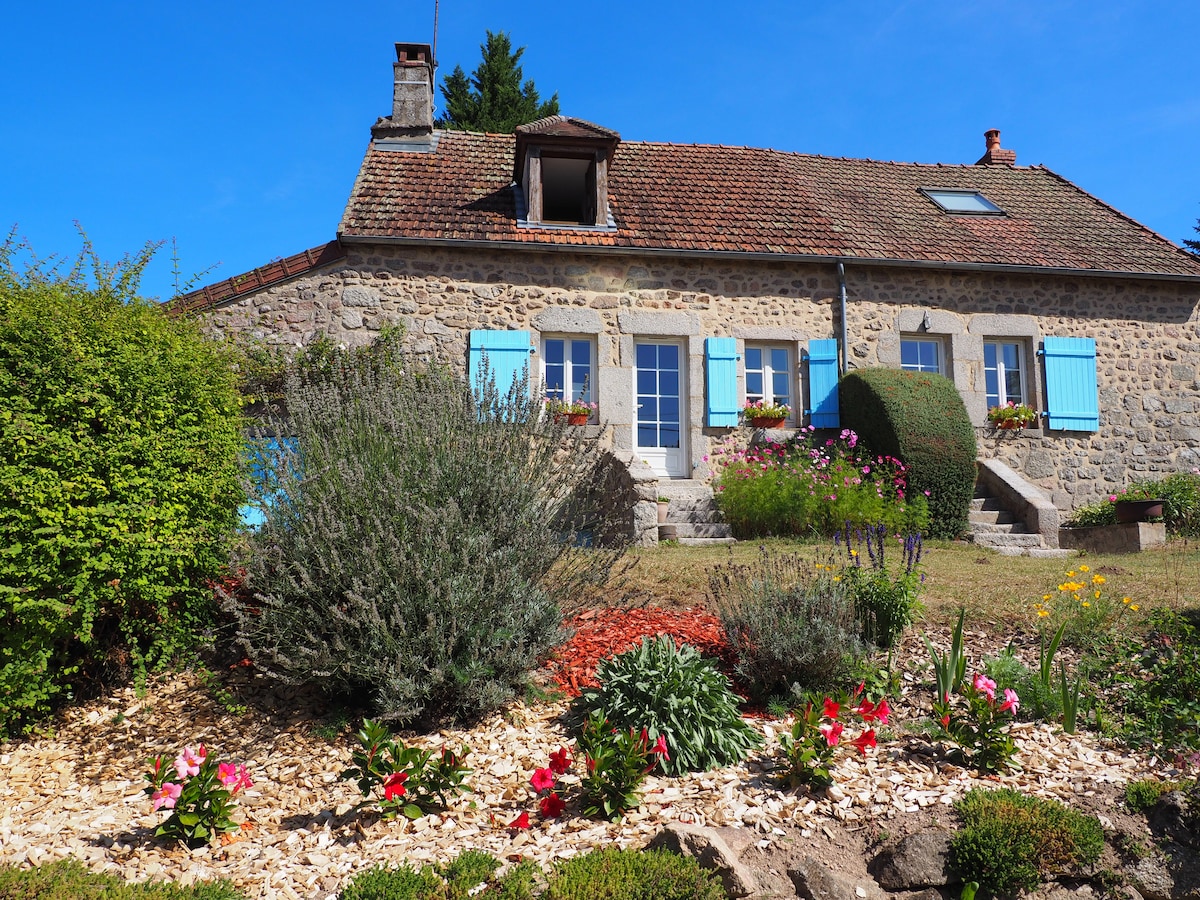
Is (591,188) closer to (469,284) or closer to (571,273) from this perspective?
(571,273)

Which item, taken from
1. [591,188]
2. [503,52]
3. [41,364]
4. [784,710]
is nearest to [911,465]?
[591,188]

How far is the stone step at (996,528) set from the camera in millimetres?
9570

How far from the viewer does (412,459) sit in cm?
447

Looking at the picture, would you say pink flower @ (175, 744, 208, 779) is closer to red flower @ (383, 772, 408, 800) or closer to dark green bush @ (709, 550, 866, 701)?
red flower @ (383, 772, 408, 800)

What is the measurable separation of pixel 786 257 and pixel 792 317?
2.35 feet

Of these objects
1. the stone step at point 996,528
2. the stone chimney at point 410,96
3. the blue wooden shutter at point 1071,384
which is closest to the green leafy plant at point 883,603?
the stone step at point 996,528

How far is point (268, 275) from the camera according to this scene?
380 inches

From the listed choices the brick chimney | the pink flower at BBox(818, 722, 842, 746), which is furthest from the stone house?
the pink flower at BBox(818, 722, 842, 746)

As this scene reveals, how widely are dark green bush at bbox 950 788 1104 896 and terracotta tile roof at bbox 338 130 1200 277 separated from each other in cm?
803

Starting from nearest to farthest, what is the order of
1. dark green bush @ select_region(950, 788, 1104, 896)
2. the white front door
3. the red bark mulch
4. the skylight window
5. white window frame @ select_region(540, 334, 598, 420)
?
1. dark green bush @ select_region(950, 788, 1104, 896)
2. the red bark mulch
3. white window frame @ select_region(540, 334, 598, 420)
4. the white front door
5. the skylight window

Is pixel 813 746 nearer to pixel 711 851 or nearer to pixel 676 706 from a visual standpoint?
pixel 676 706

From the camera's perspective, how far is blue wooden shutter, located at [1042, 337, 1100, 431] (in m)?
11.2

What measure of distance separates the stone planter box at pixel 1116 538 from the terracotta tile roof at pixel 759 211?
335 centimetres

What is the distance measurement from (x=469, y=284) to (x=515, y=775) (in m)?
7.34
